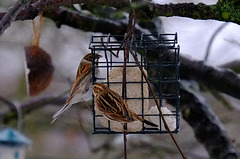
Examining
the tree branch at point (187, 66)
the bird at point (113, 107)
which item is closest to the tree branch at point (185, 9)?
the bird at point (113, 107)

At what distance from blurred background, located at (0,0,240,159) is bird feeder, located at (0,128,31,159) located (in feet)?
2.85

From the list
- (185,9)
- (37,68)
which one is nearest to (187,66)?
(37,68)

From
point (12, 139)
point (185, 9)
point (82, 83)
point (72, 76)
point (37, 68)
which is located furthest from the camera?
point (72, 76)

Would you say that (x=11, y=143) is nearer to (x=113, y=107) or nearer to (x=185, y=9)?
(x=113, y=107)

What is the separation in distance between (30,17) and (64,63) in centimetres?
383

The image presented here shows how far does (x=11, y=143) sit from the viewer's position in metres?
4.49

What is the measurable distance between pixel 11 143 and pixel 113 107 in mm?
1853

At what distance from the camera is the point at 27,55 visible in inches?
164

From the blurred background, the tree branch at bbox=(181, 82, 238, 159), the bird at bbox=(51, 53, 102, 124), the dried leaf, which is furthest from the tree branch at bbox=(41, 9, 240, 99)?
the blurred background

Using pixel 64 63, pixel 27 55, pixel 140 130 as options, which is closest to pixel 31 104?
pixel 27 55

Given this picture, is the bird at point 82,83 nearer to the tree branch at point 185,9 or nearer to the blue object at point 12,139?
the tree branch at point 185,9

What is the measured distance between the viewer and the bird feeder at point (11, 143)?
443 cm

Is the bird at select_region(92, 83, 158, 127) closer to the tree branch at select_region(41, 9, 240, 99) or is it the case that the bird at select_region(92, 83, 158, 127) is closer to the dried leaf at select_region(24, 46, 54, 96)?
the dried leaf at select_region(24, 46, 54, 96)

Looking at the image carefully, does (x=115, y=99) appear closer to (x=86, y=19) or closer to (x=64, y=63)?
(x=86, y=19)
